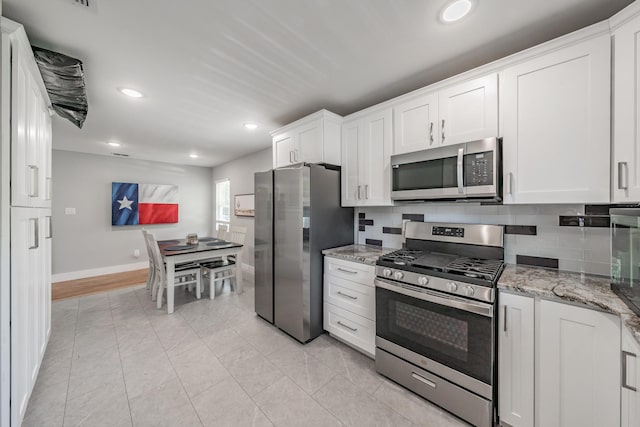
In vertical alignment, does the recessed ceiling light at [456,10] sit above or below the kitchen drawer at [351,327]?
above

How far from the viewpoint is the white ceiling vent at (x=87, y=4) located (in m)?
1.29

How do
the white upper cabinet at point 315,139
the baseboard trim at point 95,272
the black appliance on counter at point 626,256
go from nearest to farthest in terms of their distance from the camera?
the black appliance on counter at point 626,256 → the white upper cabinet at point 315,139 → the baseboard trim at point 95,272

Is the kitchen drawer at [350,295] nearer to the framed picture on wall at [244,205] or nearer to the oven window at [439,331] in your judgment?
the oven window at [439,331]

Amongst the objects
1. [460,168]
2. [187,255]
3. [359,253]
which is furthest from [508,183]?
[187,255]

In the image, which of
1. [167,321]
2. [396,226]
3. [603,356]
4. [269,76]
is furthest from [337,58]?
[167,321]

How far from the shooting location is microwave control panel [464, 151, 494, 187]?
64.1 inches

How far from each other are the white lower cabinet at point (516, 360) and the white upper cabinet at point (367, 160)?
118cm

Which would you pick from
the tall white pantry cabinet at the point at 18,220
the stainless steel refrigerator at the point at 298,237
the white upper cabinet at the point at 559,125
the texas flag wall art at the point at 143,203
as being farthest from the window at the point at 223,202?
the white upper cabinet at the point at 559,125

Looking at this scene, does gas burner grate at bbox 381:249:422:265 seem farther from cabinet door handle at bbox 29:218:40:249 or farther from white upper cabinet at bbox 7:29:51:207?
cabinet door handle at bbox 29:218:40:249

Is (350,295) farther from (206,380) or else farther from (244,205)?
(244,205)

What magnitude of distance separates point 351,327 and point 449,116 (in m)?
1.95

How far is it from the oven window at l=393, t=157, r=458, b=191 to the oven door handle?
0.79 metres

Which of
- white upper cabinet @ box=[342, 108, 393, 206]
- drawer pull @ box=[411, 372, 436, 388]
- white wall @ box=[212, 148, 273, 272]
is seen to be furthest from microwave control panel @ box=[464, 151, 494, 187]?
white wall @ box=[212, 148, 273, 272]

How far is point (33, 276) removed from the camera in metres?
1.68
